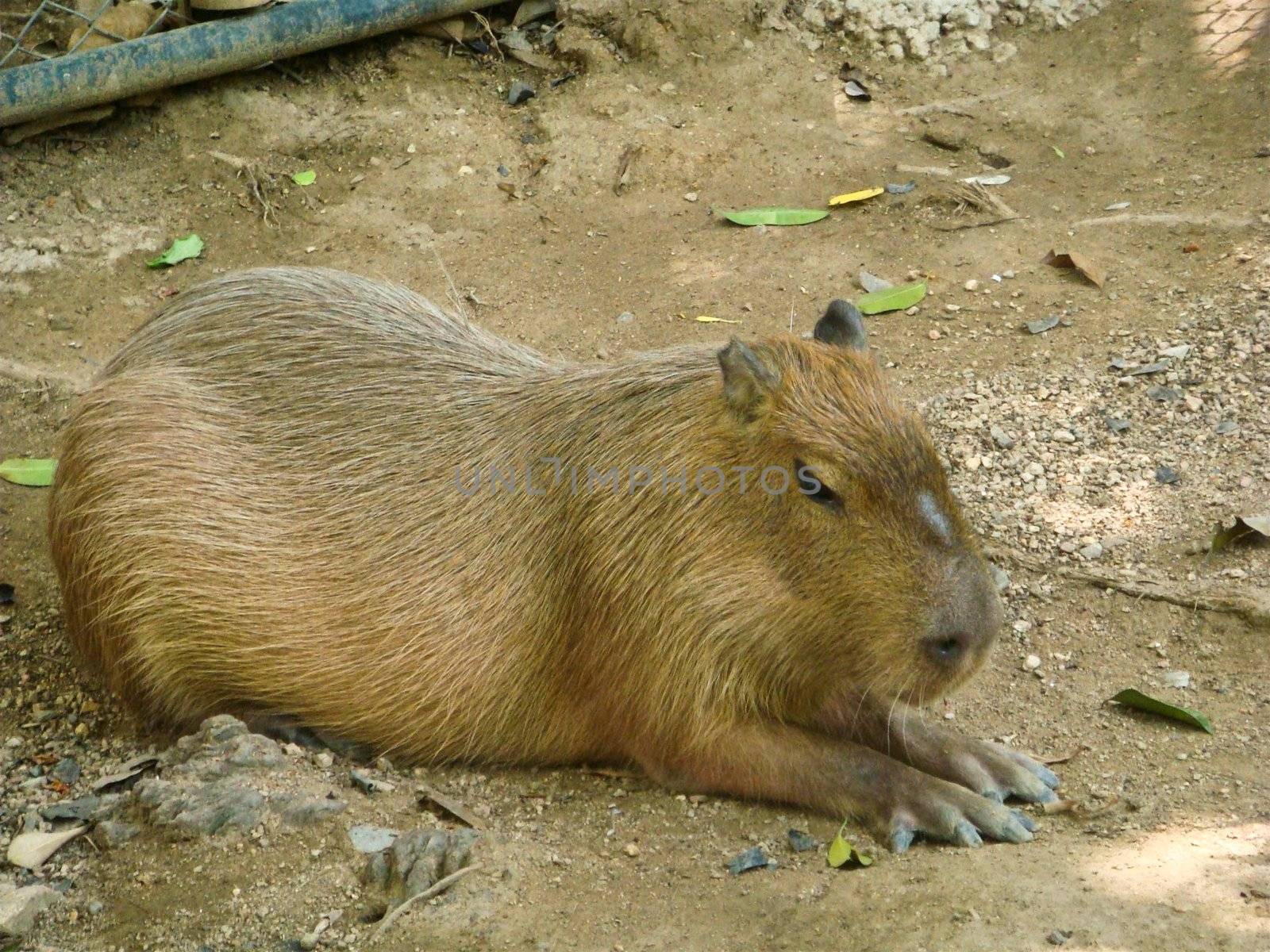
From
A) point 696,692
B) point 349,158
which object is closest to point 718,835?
point 696,692

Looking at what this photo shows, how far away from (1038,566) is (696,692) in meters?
1.49

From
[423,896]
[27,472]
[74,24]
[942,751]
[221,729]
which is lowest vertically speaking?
[27,472]

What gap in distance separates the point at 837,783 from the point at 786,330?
2605 mm

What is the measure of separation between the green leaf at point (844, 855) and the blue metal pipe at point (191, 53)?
196 inches

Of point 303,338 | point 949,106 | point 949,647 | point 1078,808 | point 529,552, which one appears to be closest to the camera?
point 949,647

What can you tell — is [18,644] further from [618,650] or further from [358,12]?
[358,12]

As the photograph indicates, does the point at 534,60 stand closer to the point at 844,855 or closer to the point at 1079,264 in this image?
the point at 1079,264

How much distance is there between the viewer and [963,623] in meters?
3.31

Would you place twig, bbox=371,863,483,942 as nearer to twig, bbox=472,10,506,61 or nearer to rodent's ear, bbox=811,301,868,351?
rodent's ear, bbox=811,301,868,351

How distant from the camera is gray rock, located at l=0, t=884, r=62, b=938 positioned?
3229 millimetres

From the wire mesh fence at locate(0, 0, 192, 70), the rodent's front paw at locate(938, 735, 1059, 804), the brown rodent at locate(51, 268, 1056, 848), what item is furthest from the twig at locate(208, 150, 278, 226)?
the rodent's front paw at locate(938, 735, 1059, 804)

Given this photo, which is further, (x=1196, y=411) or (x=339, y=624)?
(x=1196, y=411)

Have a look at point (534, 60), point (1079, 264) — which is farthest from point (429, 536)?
point (534, 60)

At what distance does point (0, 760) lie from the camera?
4.21m
